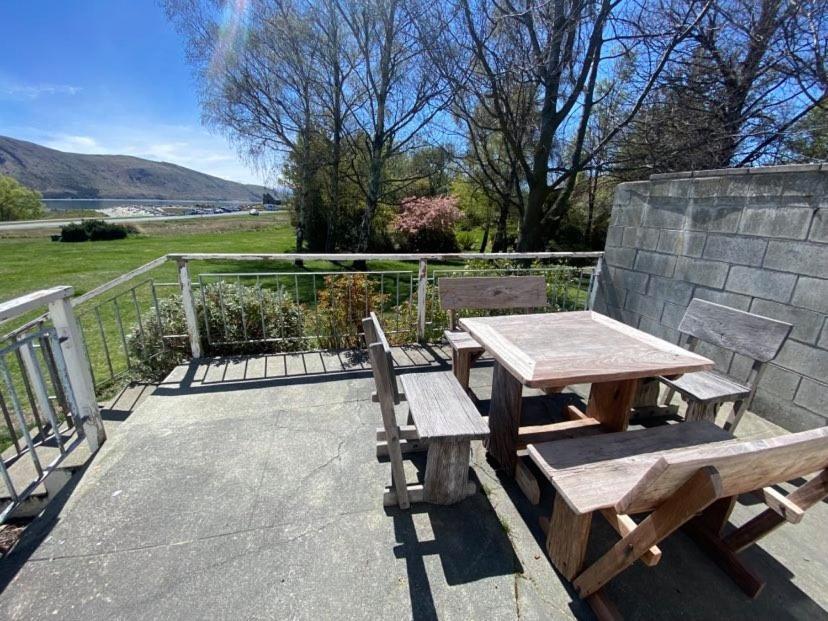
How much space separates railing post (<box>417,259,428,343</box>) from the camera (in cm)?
357

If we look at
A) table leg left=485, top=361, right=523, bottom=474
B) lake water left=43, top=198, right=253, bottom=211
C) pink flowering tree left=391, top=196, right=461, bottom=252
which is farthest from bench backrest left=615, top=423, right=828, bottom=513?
lake water left=43, top=198, right=253, bottom=211

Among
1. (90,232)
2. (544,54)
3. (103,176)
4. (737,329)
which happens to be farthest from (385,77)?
(103,176)

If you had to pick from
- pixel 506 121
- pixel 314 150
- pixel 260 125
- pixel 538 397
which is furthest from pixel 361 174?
pixel 538 397

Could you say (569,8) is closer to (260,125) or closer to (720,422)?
(720,422)

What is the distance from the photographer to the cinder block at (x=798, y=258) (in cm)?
224

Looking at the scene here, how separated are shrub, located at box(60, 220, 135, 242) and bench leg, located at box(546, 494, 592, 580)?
24.6 metres

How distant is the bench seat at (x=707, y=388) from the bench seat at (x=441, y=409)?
1.33 meters

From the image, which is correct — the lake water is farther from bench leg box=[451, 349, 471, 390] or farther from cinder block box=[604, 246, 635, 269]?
cinder block box=[604, 246, 635, 269]

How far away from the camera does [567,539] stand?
1471 millimetres

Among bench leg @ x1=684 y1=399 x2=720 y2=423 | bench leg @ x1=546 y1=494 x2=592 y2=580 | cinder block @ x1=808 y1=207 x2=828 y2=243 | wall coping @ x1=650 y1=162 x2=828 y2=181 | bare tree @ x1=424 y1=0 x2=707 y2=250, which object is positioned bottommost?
bench leg @ x1=546 y1=494 x2=592 y2=580

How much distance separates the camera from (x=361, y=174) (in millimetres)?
11375

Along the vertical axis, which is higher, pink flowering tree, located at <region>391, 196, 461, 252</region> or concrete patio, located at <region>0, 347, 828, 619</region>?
pink flowering tree, located at <region>391, 196, 461, 252</region>

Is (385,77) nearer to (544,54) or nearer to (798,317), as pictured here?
(544,54)

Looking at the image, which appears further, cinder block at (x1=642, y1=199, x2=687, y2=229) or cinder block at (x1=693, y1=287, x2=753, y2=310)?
cinder block at (x1=642, y1=199, x2=687, y2=229)
